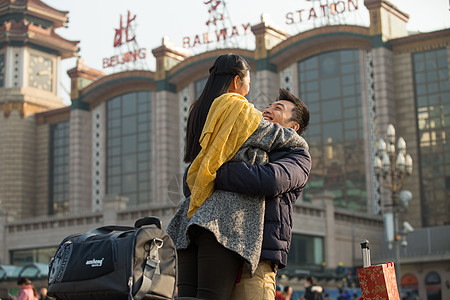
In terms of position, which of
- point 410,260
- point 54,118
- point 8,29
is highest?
point 8,29

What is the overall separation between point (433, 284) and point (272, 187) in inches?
1449

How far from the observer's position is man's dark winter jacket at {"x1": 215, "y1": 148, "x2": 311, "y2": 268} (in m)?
3.42

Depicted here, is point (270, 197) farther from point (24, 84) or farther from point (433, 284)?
point (24, 84)

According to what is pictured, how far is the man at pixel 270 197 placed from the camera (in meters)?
3.42

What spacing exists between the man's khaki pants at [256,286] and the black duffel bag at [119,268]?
0.38m

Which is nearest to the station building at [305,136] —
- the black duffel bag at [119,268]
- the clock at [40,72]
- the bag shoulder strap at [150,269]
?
the clock at [40,72]

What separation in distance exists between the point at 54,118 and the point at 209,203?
185ft

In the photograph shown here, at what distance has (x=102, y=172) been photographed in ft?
178

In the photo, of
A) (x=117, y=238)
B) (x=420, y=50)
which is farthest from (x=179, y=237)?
(x=420, y=50)

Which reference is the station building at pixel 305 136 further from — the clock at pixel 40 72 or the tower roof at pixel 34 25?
the clock at pixel 40 72

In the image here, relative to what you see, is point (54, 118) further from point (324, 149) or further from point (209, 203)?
point (209, 203)

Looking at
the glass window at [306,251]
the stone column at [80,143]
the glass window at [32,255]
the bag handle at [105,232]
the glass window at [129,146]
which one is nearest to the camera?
the bag handle at [105,232]

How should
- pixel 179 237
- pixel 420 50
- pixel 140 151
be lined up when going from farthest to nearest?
pixel 140 151, pixel 420 50, pixel 179 237

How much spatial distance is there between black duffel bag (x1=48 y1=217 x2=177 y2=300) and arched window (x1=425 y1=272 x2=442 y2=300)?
3700cm
